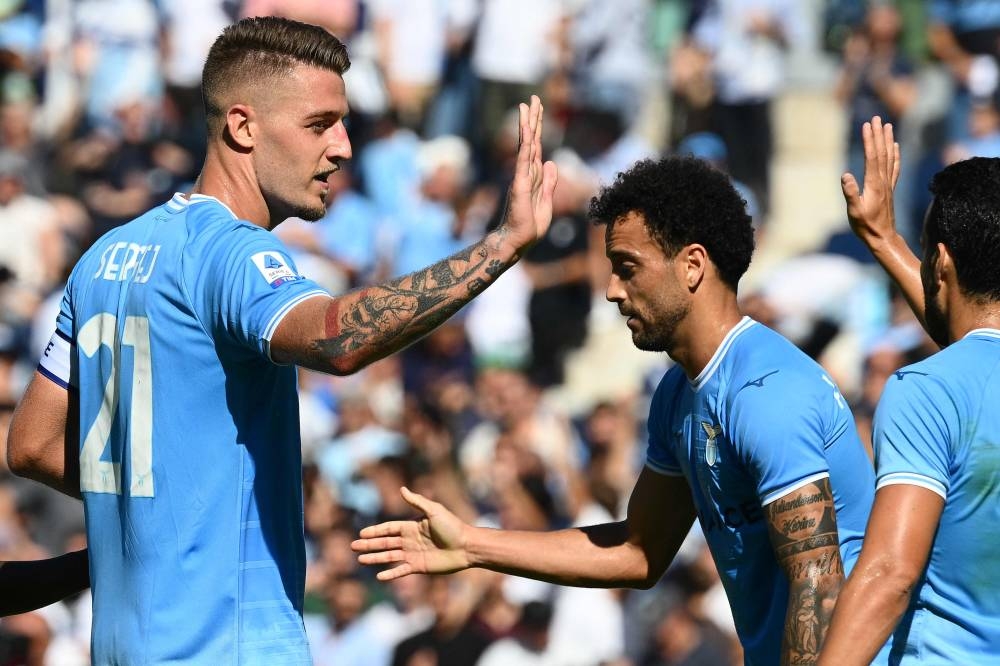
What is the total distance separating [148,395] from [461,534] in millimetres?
1244

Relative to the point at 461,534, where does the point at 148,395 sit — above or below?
above

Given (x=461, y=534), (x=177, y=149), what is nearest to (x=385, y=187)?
(x=177, y=149)

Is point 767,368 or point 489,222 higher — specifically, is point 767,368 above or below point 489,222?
below

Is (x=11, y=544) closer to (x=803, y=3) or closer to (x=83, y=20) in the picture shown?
(x=83, y=20)

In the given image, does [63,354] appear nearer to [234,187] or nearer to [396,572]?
[234,187]

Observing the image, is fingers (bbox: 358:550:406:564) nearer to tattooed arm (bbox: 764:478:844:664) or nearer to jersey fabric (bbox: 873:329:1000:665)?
tattooed arm (bbox: 764:478:844:664)

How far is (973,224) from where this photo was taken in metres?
3.58

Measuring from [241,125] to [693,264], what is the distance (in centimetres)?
140

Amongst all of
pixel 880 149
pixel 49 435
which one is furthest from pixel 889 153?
pixel 49 435

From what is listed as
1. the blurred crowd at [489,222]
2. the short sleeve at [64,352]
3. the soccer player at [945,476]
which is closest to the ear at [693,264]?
the soccer player at [945,476]

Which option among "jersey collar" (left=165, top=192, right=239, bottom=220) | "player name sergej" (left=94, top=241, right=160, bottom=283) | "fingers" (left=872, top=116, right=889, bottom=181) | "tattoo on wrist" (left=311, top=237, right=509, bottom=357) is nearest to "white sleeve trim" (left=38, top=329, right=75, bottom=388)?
"player name sergej" (left=94, top=241, right=160, bottom=283)

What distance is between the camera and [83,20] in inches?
442

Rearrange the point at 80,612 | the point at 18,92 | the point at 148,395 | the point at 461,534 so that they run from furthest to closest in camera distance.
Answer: the point at 18,92, the point at 80,612, the point at 461,534, the point at 148,395

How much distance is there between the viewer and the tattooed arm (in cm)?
361
